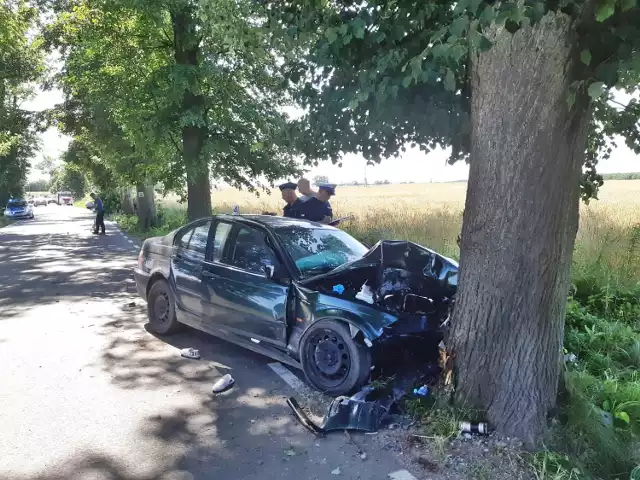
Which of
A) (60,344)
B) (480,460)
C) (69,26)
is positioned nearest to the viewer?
(480,460)

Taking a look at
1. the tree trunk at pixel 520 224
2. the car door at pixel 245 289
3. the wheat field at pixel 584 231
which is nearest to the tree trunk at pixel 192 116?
the wheat field at pixel 584 231

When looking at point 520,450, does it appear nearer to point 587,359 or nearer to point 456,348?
point 456,348

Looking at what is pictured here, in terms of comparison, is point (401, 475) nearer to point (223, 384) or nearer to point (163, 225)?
point (223, 384)

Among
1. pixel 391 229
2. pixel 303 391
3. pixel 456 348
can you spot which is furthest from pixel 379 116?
pixel 391 229

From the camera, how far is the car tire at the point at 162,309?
6110 mm

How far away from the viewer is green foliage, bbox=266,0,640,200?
2.77 metres

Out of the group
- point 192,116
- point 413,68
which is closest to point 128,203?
point 192,116

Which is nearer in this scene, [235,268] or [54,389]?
[54,389]

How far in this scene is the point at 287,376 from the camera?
16.1ft

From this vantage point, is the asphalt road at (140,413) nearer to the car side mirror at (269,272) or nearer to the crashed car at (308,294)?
the crashed car at (308,294)

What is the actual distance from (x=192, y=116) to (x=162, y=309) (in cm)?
732

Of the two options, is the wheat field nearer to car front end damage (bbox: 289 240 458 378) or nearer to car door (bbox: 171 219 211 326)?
car front end damage (bbox: 289 240 458 378)

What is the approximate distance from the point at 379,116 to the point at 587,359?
317 centimetres

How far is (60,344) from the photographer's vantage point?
5750 mm
